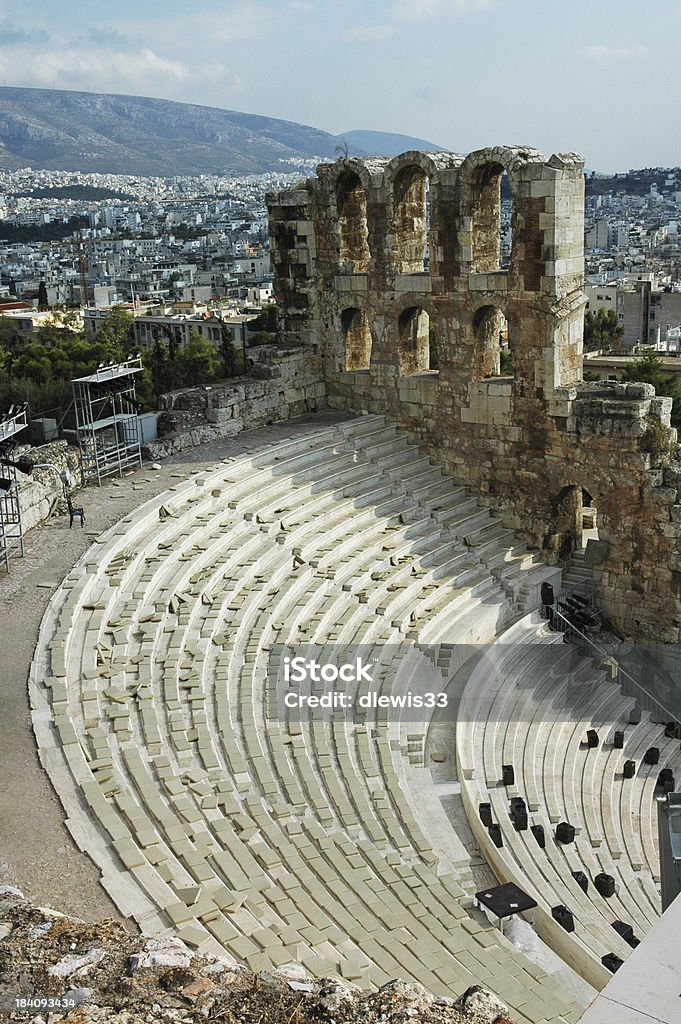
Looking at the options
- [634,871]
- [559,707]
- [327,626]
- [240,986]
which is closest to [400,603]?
[327,626]

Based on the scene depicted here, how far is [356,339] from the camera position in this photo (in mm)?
23047

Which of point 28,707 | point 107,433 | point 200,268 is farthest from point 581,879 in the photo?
point 200,268

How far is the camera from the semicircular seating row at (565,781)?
37.4 feet

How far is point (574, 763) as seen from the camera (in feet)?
49.5

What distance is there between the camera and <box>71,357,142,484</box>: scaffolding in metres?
18.2

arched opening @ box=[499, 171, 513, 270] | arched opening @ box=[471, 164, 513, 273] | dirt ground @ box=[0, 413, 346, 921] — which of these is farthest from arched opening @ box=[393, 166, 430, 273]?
dirt ground @ box=[0, 413, 346, 921]

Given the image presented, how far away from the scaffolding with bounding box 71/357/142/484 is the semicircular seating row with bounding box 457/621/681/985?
723 centimetres

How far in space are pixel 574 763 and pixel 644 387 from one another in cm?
689

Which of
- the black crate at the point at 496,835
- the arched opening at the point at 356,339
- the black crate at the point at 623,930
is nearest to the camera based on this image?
the black crate at the point at 623,930

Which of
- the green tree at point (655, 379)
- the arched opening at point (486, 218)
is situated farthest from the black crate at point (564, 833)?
the green tree at point (655, 379)

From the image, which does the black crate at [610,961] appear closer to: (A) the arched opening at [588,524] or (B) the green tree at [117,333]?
(A) the arched opening at [588,524]

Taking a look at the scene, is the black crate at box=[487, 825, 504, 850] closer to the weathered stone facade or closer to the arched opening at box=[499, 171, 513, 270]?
the weathered stone facade

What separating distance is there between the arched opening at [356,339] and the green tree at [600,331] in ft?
71.5

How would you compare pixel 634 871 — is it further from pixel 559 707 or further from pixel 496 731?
pixel 559 707
